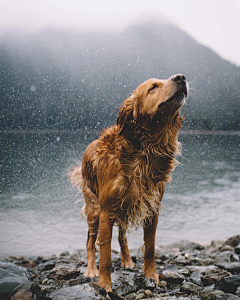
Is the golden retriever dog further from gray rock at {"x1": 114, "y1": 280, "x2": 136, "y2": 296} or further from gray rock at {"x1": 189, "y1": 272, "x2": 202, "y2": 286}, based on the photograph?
gray rock at {"x1": 189, "y1": 272, "x2": 202, "y2": 286}

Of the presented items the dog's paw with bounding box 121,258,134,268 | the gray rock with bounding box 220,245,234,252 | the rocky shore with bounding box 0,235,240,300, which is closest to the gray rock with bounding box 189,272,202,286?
the rocky shore with bounding box 0,235,240,300

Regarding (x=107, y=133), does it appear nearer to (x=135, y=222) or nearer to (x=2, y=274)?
(x=135, y=222)

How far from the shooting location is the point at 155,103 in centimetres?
319

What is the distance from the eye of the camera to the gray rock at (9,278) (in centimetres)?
322

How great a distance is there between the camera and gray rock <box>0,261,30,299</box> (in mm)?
3224

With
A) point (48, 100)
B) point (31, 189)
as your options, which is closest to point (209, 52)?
point (48, 100)

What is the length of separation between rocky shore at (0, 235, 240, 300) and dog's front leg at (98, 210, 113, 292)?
0.51 ft

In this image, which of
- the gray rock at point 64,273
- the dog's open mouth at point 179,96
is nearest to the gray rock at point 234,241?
the gray rock at point 64,273

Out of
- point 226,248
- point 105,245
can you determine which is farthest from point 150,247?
point 226,248

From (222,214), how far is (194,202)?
6.19ft

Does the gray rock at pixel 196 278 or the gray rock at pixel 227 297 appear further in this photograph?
the gray rock at pixel 196 278

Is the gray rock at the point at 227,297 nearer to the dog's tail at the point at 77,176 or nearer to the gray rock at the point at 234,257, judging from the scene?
the gray rock at the point at 234,257

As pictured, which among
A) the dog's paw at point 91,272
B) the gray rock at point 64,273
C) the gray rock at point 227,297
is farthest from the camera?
the dog's paw at point 91,272

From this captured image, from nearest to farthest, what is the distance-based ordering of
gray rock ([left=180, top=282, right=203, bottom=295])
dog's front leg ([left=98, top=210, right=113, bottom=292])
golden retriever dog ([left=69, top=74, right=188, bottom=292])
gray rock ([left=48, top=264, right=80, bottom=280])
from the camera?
golden retriever dog ([left=69, top=74, right=188, bottom=292])
gray rock ([left=180, top=282, right=203, bottom=295])
dog's front leg ([left=98, top=210, right=113, bottom=292])
gray rock ([left=48, top=264, right=80, bottom=280])
